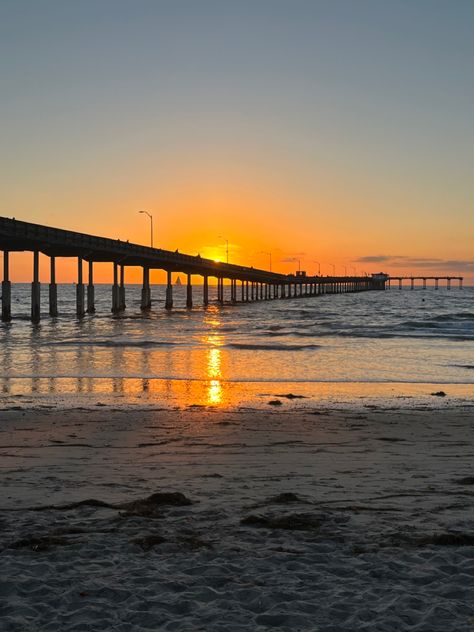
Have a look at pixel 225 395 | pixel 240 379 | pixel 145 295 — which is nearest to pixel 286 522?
pixel 225 395

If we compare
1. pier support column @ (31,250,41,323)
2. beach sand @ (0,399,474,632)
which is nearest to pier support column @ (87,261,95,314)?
pier support column @ (31,250,41,323)

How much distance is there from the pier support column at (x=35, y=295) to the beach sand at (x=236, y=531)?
147 ft

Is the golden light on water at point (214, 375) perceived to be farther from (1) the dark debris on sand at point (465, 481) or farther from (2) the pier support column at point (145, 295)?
(2) the pier support column at point (145, 295)

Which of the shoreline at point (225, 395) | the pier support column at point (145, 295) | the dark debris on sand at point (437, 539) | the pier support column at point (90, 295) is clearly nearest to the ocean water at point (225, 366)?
the shoreline at point (225, 395)

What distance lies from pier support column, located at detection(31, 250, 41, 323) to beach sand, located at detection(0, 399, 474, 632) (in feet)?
147

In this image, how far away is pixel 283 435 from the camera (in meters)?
10.7

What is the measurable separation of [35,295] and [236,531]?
2052 inches

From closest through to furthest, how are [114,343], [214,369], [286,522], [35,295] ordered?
[286,522] < [214,369] < [114,343] < [35,295]

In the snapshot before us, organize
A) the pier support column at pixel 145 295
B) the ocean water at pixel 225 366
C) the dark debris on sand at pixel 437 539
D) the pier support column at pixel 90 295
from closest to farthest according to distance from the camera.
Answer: the dark debris on sand at pixel 437 539 → the ocean water at pixel 225 366 → the pier support column at pixel 90 295 → the pier support column at pixel 145 295

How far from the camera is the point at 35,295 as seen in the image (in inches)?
2189

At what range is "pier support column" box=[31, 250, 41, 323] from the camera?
2126 inches

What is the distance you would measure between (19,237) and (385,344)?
1073 inches

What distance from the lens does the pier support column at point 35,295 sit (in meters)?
54.0

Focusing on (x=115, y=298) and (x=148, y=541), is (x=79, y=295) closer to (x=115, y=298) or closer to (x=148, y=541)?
(x=115, y=298)
